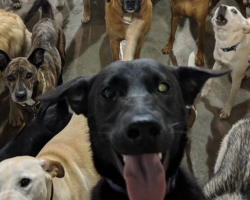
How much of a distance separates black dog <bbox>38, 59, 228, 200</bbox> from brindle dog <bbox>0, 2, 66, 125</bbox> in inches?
59.9

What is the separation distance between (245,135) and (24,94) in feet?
5.51

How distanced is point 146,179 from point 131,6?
7.91 feet

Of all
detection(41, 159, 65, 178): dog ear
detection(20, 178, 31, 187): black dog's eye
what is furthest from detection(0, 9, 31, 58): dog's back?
detection(20, 178, 31, 187): black dog's eye

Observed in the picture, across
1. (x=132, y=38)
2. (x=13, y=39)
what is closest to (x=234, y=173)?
(x=132, y=38)

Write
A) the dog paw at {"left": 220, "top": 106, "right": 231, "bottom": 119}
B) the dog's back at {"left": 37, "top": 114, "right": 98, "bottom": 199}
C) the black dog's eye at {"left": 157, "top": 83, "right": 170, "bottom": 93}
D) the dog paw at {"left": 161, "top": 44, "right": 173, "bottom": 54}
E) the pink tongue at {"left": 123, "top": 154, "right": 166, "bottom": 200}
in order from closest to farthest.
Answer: the pink tongue at {"left": 123, "top": 154, "right": 166, "bottom": 200} → the black dog's eye at {"left": 157, "top": 83, "right": 170, "bottom": 93} → the dog's back at {"left": 37, "top": 114, "right": 98, "bottom": 199} → the dog paw at {"left": 220, "top": 106, "right": 231, "bottom": 119} → the dog paw at {"left": 161, "top": 44, "right": 173, "bottom": 54}

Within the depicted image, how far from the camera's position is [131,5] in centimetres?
349

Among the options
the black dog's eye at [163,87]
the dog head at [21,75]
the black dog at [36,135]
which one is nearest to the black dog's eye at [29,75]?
the dog head at [21,75]

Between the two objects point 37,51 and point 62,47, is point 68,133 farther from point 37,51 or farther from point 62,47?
point 62,47

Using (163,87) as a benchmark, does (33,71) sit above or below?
below

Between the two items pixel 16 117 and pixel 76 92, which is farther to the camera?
pixel 16 117

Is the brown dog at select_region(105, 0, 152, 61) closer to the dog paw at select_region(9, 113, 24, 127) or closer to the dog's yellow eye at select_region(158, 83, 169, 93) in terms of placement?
the dog paw at select_region(9, 113, 24, 127)

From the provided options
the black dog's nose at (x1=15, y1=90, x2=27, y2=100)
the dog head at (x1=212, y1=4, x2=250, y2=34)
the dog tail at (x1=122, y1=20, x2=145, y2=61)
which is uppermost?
the dog head at (x1=212, y1=4, x2=250, y2=34)

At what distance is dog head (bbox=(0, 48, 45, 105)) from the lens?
3006 mm

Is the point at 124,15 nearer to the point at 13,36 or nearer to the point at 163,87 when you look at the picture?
the point at 13,36
